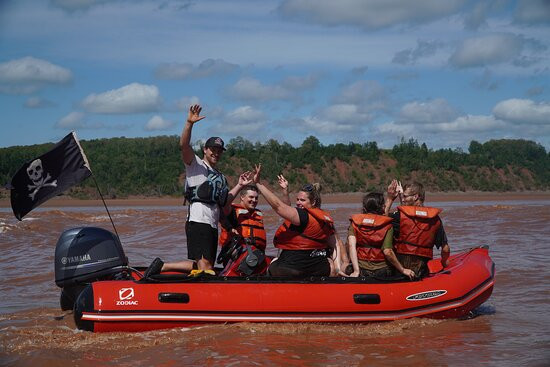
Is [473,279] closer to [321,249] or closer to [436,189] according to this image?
[321,249]

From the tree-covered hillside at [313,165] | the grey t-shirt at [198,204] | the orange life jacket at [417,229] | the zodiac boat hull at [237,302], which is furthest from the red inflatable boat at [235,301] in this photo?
the tree-covered hillside at [313,165]

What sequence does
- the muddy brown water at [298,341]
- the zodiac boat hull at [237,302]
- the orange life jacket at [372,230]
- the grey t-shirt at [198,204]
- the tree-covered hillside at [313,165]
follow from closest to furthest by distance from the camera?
the muddy brown water at [298,341] < the zodiac boat hull at [237,302] < the grey t-shirt at [198,204] < the orange life jacket at [372,230] < the tree-covered hillside at [313,165]

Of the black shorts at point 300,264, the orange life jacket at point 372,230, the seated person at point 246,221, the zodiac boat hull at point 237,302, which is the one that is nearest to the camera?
the zodiac boat hull at point 237,302

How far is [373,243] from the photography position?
684cm

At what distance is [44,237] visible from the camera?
50.7ft

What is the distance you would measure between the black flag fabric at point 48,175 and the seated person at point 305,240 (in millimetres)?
1932

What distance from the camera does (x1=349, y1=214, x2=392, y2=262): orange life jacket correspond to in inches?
266

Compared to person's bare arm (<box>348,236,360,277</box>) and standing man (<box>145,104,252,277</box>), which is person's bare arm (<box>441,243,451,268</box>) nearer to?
person's bare arm (<box>348,236,360,277</box>)

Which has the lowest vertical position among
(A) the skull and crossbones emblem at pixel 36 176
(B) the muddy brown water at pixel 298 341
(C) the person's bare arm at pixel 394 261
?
(B) the muddy brown water at pixel 298 341

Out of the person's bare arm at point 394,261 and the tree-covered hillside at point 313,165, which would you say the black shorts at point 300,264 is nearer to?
the person's bare arm at point 394,261

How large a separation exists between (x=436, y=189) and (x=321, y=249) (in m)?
47.3

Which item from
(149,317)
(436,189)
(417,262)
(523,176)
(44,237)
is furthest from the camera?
(523,176)

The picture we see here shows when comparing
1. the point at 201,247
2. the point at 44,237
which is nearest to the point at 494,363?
the point at 201,247

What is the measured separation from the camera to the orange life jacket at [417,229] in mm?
6879
